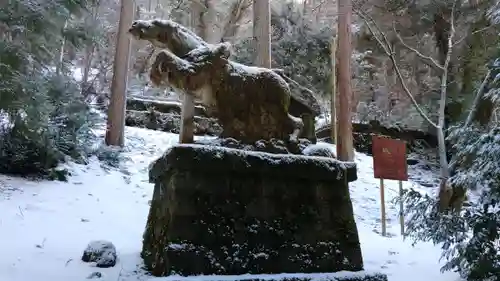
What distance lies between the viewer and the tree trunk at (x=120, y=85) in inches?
413

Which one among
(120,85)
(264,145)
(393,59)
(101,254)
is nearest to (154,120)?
(120,85)

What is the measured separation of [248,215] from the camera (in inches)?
150

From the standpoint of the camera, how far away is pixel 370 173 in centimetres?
1184

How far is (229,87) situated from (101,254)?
6.62ft

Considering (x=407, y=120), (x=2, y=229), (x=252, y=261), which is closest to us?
(x=252, y=261)

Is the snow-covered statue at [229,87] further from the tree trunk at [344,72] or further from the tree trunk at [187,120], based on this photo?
the tree trunk at [344,72]

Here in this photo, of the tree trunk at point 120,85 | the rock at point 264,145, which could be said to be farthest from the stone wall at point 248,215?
the tree trunk at point 120,85

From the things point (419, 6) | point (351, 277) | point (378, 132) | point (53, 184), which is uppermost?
point (419, 6)

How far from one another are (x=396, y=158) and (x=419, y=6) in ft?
22.2

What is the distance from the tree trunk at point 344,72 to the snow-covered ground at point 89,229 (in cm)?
170

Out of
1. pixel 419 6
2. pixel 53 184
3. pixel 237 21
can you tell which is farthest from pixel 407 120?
pixel 53 184

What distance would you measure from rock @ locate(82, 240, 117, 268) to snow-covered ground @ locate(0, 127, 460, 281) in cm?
8

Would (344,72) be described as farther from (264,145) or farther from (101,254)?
(101,254)

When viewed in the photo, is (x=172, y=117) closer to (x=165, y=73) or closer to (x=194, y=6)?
(x=194, y=6)
